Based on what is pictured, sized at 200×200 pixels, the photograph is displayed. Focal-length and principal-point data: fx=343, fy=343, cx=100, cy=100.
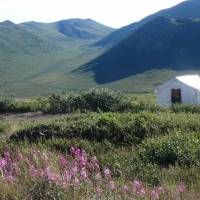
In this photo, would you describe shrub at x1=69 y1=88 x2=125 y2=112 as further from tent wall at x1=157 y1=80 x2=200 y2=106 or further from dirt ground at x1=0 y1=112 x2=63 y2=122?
tent wall at x1=157 y1=80 x2=200 y2=106

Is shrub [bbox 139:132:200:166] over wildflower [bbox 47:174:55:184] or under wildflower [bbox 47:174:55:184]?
under

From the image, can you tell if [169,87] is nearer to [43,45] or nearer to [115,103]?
[115,103]

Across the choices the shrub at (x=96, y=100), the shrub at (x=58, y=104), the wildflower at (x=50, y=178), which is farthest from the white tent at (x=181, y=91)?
the wildflower at (x=50, y=178)

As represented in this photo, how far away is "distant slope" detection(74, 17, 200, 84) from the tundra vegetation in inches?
3075

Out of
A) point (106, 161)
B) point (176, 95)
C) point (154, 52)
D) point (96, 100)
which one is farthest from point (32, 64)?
point (106, 161)

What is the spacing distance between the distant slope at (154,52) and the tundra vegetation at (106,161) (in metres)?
78.1

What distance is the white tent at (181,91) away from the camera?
20781 millimetres

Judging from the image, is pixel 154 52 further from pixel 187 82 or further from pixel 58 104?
pixel 58 104

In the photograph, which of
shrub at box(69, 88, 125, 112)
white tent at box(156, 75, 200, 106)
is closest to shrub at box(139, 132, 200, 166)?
shrub at box(69, 88, 125, 112)

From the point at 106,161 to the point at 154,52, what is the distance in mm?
99430

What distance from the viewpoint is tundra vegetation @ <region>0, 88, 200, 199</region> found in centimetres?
334

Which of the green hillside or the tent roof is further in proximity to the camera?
the green hillside

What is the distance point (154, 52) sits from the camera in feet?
334

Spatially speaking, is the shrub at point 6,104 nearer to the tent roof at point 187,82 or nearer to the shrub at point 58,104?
the shrub at point 58,104
